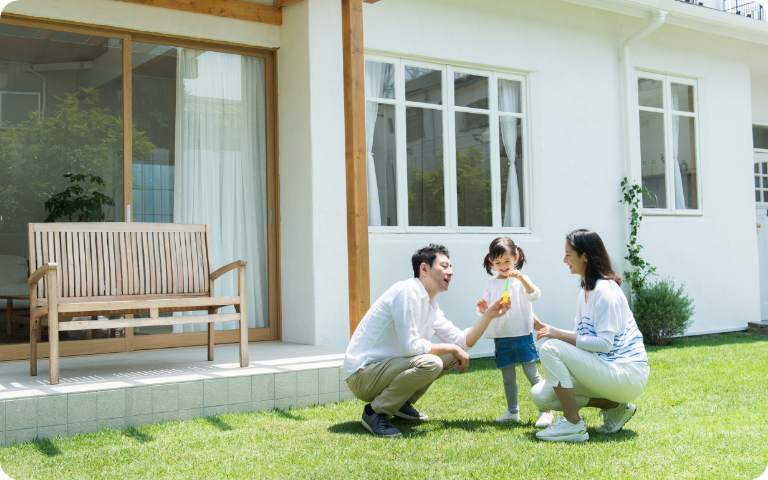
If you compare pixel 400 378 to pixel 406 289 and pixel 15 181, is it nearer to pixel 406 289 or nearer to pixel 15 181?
pixel 406 289

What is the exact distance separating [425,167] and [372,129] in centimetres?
67

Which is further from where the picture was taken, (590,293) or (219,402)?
(219,402)

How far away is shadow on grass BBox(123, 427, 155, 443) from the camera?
3641mm

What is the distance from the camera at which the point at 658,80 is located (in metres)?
8.47

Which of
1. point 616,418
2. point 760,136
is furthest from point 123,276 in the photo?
point 760,136

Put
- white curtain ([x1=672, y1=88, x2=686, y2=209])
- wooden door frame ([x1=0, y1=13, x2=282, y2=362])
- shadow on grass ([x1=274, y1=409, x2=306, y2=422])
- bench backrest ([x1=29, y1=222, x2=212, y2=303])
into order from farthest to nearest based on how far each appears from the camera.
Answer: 1. white curtain ([x1=672, y1=88, x2=686, y2=209])
2. wooden door frame ([x1=0, y1=13, x2=282, y2=362])
3. bench backrest ([x1=29, y1=222, x2=212, y2=303])
4. shadow on grass ([x1=274, y1=409, x2=306, y2=422])

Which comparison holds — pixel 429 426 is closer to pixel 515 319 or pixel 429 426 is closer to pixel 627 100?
pixel 515 319

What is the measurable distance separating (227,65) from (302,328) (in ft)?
8.02

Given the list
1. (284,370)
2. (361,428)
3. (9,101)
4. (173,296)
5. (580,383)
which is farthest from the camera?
(9,101)

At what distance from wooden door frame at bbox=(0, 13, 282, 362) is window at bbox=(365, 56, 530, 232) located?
89 cm

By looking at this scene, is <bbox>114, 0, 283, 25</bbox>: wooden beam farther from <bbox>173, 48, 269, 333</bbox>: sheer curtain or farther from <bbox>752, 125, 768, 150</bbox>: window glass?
<bbox>752, 125, 768, 150</bbox>: window glass

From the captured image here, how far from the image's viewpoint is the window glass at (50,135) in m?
5.36

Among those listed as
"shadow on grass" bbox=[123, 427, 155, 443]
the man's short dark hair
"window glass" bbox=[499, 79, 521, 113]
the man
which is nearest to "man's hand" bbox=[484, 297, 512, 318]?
the man

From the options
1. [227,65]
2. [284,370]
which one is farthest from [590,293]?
[227,65]
